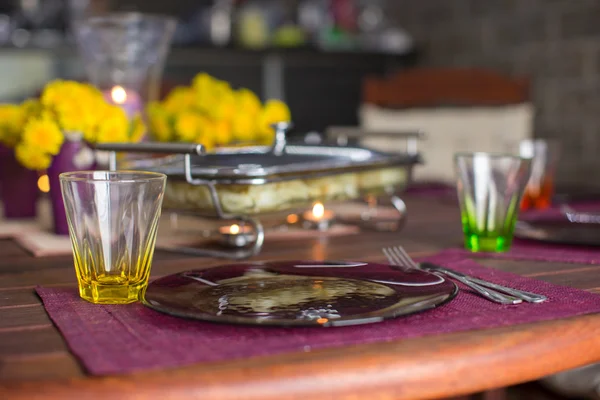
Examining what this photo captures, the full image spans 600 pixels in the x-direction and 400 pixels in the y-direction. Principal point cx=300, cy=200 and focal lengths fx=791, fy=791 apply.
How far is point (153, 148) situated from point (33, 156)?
0.27 meters

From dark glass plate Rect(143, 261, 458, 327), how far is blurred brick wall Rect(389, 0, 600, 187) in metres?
2.36

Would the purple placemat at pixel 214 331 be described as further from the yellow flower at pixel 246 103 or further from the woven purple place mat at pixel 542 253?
the yellow flower at pixel 246 103

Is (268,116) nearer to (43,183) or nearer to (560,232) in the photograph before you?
(43,183)

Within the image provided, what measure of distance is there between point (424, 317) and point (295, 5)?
4008 mm

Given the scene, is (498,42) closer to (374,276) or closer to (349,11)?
(349,11)

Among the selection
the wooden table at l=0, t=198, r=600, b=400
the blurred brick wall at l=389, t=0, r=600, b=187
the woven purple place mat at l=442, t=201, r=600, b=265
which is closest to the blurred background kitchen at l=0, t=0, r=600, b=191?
the blurred brick wall at l=389, t=0, r=600, b=187

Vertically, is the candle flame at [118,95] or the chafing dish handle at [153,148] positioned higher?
the candle flame at [118,95]

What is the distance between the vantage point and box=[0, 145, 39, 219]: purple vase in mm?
1279

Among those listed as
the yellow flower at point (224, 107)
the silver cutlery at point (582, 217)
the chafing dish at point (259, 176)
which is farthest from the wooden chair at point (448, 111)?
the chafing dish at point (259, 176)

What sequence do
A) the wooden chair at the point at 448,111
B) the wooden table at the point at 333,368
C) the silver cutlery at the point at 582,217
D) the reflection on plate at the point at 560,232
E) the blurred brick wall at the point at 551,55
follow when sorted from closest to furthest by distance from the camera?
the wooden table at the point at 333,368
the reflection on plate at the point at 560,232
the silver cutlery at the point at 582,217
the wooden chair at the point at 448,111
the blurred brick wall at the point at 551,55

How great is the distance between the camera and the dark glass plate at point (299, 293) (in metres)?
0.59

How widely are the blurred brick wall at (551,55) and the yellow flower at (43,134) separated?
2.24m

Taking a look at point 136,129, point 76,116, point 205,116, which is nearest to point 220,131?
point 205,116

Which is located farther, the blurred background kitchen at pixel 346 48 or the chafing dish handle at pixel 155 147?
the blurred background kitchen at pixel 346 48
